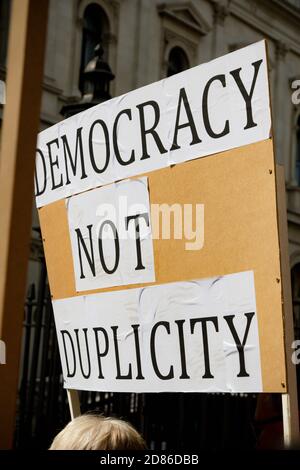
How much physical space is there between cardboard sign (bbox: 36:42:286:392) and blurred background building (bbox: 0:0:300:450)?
8.68m

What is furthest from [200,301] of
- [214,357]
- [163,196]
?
[163,196]

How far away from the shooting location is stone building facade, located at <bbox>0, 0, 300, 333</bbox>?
1441 centimetres

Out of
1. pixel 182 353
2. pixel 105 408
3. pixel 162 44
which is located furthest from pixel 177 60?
pixel 182 353

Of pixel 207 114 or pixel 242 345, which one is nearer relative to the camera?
pixel 242 345

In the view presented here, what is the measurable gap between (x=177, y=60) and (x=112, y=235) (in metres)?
15.0

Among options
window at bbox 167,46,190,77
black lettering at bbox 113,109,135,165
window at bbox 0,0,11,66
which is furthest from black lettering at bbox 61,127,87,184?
window at bbox 167,46,190,77

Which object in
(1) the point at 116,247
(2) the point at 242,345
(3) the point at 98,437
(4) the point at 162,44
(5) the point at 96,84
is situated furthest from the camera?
(4) the point at 162,44

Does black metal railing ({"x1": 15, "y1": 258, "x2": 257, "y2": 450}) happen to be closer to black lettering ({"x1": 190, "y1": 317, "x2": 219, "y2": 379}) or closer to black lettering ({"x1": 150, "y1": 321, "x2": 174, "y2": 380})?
black lettering ({"x1": 150, "y1": 321, "x2": 174, "y2": 380})

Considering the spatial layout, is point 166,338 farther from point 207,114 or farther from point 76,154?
point 76,154

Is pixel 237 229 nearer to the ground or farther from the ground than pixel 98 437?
farther from the ground

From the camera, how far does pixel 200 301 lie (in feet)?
8.94

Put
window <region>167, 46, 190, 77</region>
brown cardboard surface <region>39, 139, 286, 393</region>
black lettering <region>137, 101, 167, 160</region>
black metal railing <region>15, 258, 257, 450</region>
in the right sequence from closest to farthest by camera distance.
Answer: brown cardboard surface <region>39, 139, 286, 393</region> → black lettering <region>137, 101, 167, 160</region> → black metal railing <region>15, 258, 257, 450</region> → window <region>167, 46, 190, 77</region>

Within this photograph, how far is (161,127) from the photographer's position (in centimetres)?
296

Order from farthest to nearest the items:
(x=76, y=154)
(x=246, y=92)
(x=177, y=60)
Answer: (x=177, y=60) → (x=76, y=154) → (x=246, y=92)
